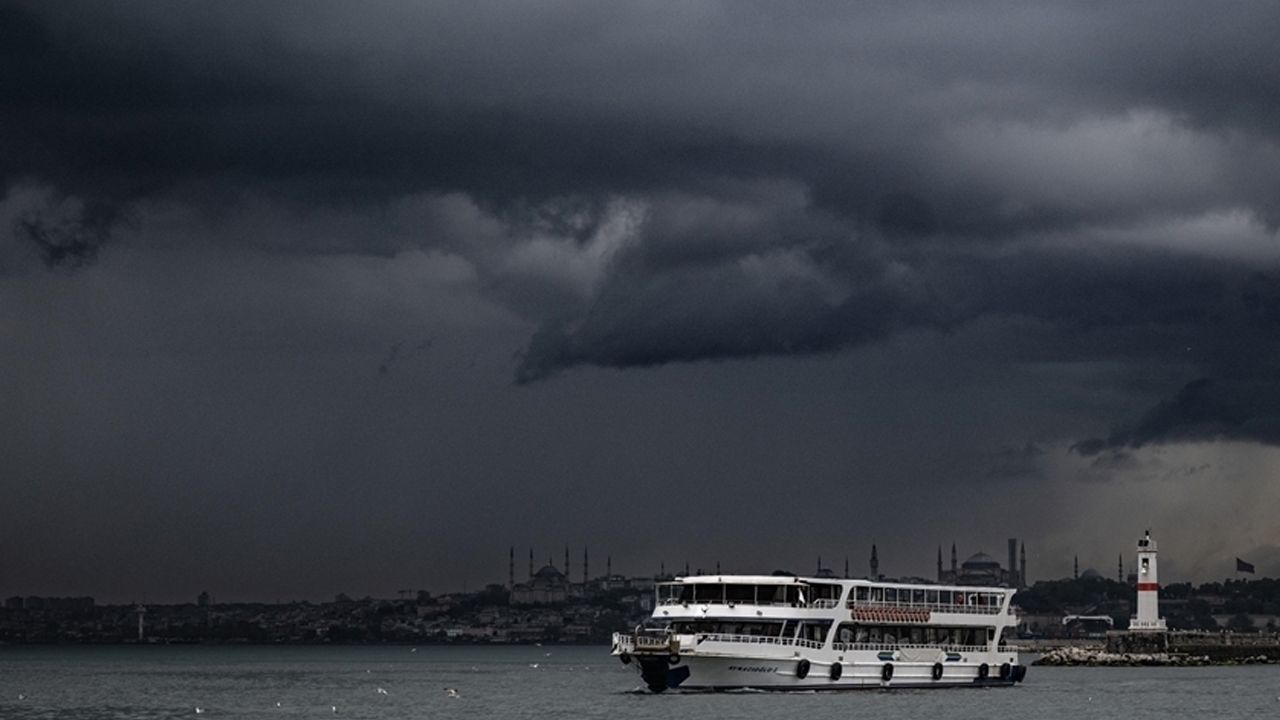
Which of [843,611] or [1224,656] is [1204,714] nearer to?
[843,611]

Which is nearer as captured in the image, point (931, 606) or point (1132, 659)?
point (931, 606)

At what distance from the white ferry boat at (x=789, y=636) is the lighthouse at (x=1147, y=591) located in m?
67.2

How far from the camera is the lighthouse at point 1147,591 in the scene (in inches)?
6388

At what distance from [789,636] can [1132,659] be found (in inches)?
3251

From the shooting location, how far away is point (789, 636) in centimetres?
9181

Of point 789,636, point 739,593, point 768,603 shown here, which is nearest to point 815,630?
point 789,636

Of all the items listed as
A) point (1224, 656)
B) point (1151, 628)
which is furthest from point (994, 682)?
point (1224, 656)

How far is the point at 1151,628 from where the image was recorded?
168125 millimetres

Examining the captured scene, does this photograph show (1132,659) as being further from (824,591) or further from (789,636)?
(789,636)

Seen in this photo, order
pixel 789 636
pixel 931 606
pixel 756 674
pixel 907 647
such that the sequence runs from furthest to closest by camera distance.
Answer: pixel 931 606
pixel 907 647
pixel 789 636
pixel 756 674

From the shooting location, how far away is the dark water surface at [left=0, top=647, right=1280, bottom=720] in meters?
88.8

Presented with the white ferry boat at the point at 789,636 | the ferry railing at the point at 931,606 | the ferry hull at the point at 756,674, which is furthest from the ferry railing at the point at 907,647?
the ferry railing at the point at 931,606

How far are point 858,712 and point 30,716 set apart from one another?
42652 millimetres

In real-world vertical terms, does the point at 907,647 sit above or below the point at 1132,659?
above
